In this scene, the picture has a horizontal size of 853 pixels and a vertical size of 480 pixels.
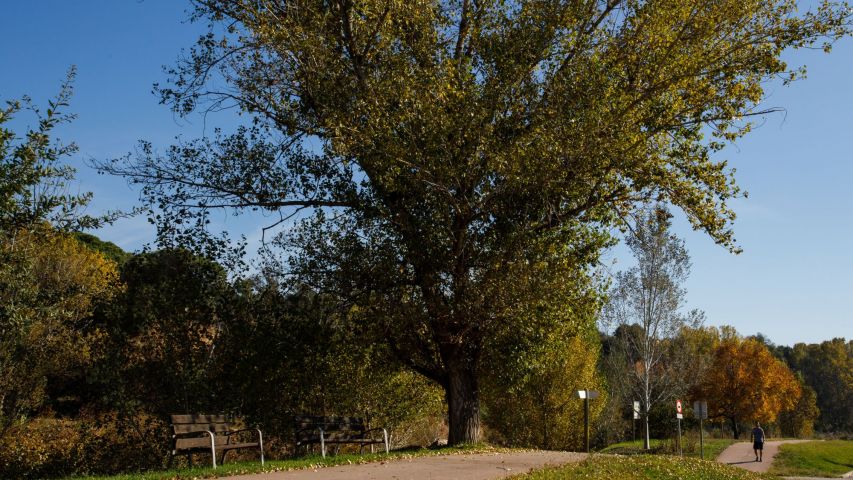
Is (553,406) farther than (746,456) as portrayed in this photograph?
Yes

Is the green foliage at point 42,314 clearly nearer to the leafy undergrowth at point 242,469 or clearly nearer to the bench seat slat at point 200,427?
the bench seat slat at point 200,427

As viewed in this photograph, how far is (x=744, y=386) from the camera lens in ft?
198

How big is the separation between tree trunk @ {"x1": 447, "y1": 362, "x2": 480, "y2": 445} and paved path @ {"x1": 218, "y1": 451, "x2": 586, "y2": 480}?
3.20 meters

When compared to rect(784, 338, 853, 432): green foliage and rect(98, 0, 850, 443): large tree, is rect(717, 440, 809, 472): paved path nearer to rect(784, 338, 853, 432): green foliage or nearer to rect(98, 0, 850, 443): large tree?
rect(98, 0, 850, 443): large tree

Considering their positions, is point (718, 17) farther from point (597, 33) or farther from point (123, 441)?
point (123, 441)

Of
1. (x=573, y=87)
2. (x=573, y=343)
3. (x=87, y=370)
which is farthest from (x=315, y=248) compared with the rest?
(x=573, y=343)

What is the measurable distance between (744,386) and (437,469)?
183ft

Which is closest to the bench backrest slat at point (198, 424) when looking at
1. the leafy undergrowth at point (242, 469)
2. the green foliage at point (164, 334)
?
the leafy undergrowth at point (242, 469)

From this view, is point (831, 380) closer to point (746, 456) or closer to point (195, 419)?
point (746, 456)

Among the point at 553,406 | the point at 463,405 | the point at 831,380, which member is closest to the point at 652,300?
the point at 553,406

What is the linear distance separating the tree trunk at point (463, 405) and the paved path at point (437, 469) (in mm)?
3198

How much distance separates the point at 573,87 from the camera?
46.9 feet

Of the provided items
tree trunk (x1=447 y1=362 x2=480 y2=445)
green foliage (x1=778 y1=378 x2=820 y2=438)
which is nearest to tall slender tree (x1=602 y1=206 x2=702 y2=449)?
tree trunk (x1=447 y1=362 x2=480 y2=445)

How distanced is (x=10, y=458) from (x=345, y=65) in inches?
513
